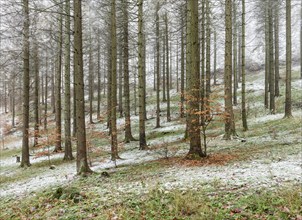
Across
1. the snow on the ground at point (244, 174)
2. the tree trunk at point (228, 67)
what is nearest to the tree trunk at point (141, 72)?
the tree trunk at point (228, 67)

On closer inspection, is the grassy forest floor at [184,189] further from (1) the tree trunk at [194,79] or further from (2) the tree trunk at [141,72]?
(2) the tree trunk at [141,72]

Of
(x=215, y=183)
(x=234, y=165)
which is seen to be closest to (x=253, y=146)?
(x=234, y=165)

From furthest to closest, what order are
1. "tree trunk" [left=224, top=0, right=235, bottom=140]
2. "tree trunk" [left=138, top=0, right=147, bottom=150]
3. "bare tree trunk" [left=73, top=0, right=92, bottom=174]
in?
"tree trunk" [left=138, top=0, right=147, bottom=150]
"tree trunk" [left=224, top=0, right=235, bottom=140]
"bare tree trunk" [left=73, top=0, right=92, bottom=174]

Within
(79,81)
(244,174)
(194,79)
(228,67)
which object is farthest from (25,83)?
(244,174)

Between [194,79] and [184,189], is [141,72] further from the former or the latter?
[184,189]

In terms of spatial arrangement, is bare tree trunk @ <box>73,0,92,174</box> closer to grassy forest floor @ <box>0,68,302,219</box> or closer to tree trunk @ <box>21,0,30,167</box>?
grassy forest floor @ <box>0,68,302,219</box>

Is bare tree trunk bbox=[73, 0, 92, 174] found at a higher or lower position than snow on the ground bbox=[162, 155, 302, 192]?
higher

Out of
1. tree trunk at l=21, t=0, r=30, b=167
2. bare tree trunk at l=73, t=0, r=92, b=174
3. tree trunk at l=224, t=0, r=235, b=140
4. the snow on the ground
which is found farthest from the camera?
tree trunk at l=21, t=0, r=30, b=167

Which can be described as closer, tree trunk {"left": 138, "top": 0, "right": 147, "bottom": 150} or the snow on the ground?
the snow on the ground

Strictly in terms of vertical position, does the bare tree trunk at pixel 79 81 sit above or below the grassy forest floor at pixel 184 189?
above

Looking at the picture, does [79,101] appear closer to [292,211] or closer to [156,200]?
Answer: [156,200]

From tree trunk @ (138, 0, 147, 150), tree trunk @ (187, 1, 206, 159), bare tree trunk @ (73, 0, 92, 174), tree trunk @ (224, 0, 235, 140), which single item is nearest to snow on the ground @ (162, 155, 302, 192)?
tree trunk @ (187, 1, 206, 159)

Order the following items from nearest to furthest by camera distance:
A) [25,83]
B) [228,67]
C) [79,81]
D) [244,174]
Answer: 1. [244,174]
2. [79,81]
3. [228,67]
4. [25,83]

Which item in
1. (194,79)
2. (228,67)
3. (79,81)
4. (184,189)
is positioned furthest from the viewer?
(228,67)
